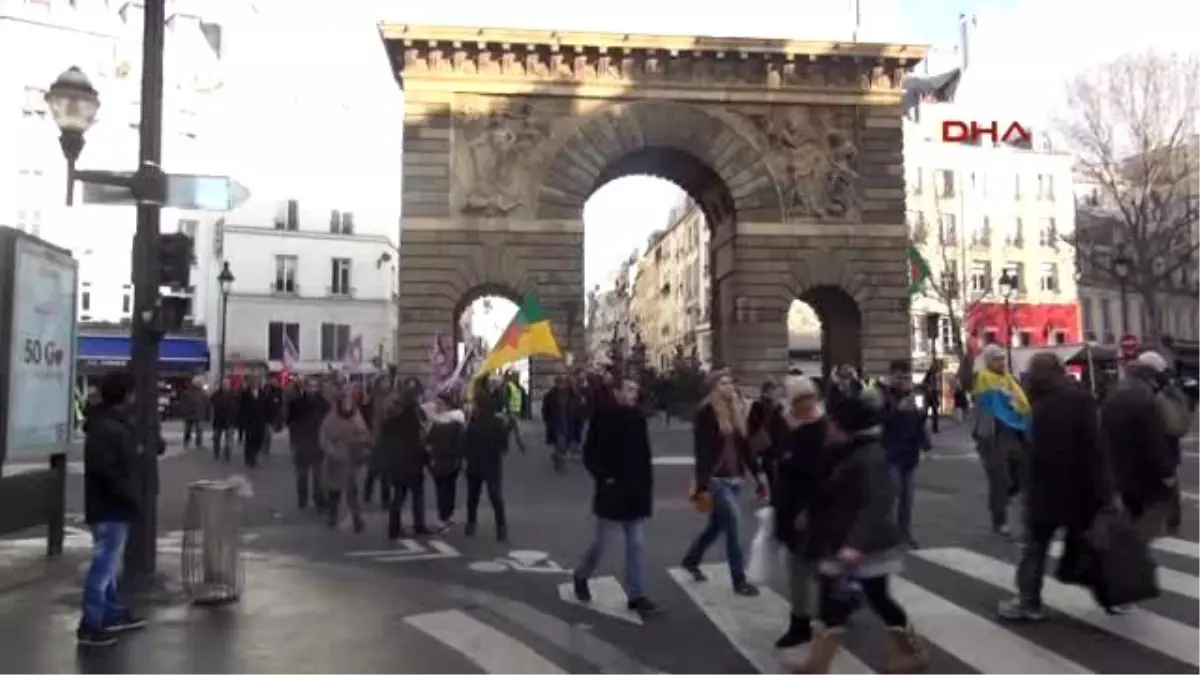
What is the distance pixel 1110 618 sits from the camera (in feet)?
25.8

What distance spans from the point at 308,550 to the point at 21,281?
3.98m

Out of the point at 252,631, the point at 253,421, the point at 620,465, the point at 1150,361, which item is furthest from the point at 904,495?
the point at 253,421

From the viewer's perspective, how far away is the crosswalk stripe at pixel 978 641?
6.68 m

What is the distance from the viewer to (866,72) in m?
39.2

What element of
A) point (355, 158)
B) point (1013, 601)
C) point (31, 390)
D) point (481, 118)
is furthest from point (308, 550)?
point (355, 158)

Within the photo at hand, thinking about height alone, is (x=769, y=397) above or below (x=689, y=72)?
below

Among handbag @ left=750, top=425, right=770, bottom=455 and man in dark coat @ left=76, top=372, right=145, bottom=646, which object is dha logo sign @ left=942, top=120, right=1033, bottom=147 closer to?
handbag @ left=750, top=425, right=770, bottom=455

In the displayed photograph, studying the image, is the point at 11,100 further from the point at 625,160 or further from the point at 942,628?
the point at 942,628

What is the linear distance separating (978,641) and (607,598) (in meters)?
2.99

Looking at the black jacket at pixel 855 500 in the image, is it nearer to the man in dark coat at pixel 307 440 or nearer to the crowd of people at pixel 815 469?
the crowd of people at pixel 815 469

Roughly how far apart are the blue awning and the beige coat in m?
37.8

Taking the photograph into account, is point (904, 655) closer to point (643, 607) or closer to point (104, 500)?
point (643, 607)

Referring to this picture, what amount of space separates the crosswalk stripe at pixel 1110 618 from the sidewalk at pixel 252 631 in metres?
4.61

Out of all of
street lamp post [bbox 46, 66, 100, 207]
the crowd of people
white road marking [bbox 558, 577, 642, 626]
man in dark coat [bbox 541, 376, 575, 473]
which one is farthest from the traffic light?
man in dark coat [bbox 541, 376, 575, 473]
